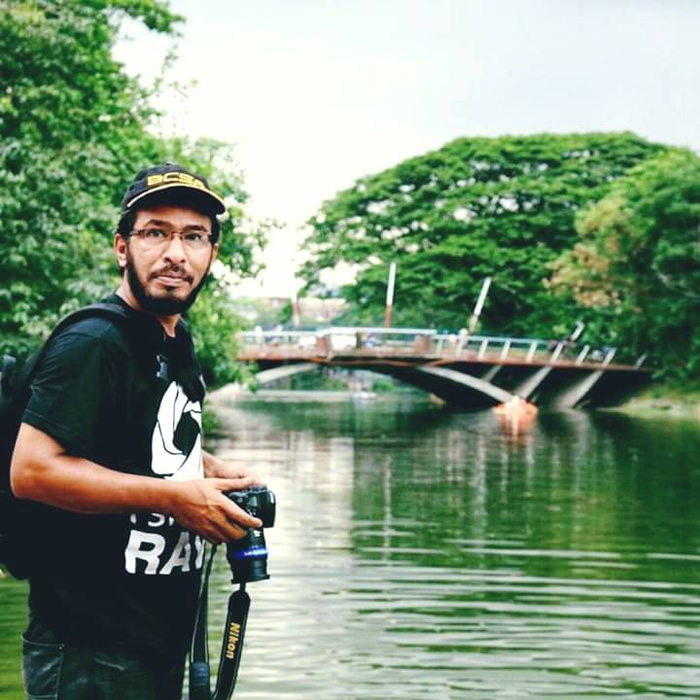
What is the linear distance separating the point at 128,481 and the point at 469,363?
52.8 m

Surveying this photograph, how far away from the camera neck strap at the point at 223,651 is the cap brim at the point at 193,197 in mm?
657

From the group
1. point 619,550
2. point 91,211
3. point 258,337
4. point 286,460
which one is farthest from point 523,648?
point 258,337

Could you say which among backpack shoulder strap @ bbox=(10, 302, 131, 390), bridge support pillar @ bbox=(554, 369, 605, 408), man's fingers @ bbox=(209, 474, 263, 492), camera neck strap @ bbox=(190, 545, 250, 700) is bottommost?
camera neck strap @ bbox=(190, 545, 250, 700)

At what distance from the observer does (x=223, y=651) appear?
10.9ft

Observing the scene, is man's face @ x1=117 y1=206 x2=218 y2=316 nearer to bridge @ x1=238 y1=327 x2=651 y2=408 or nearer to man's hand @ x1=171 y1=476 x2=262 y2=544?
man's hand @ x1=171 y1=476 x2=262 y2=544

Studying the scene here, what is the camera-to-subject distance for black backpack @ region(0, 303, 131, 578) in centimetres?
309

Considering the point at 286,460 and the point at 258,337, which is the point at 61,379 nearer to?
the point at 286,460

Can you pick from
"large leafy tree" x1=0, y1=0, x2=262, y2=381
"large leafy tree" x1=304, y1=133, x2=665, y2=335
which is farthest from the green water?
"large leafy tree" x1=304, y1=133, x2=665, y2=335

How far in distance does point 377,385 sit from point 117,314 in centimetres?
9738

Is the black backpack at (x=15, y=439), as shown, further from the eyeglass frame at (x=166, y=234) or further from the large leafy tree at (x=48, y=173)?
the large leafy tree at (x=48, y=173)

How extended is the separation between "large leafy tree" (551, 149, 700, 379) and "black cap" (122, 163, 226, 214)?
46.2m

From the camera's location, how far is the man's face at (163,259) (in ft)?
10.5

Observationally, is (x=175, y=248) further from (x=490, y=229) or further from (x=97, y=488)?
(x=490, y=229)

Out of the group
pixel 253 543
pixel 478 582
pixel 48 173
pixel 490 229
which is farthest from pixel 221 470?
pixel 490 229
